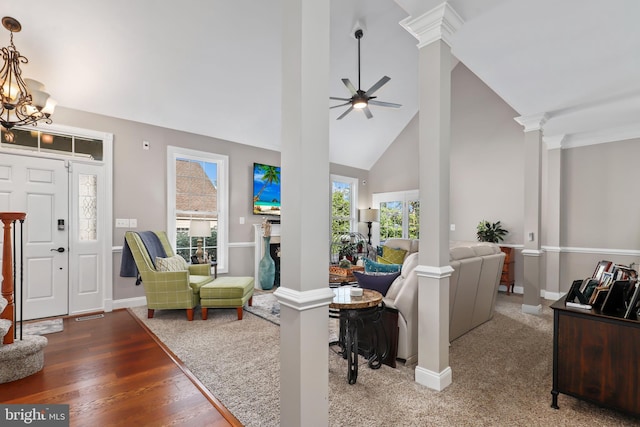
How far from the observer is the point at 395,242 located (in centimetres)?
529

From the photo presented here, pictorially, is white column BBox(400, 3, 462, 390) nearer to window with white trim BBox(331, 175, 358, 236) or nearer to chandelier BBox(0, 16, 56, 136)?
chandelier BBox(0, 16, 56, 136)

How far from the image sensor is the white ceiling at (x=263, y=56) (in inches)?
95.7

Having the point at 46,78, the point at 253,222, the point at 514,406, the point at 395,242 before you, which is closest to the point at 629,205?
the point at 395,242

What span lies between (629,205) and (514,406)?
15.0 feet

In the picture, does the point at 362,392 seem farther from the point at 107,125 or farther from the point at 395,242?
the point at 107,125

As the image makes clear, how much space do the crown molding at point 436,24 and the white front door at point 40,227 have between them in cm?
438

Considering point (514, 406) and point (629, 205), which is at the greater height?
point (629, 205)

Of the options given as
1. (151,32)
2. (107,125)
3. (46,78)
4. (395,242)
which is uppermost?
(151,32)

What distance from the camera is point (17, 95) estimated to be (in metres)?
2.90

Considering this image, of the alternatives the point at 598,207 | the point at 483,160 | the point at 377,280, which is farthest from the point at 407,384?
the point at 483,160

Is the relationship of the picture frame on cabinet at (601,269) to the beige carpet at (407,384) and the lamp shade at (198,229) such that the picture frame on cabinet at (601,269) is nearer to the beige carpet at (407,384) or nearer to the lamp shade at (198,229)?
the beige carpet at (407,384)

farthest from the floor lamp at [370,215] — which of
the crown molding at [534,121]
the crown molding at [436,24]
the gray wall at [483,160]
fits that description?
the crown molding at [436,24]

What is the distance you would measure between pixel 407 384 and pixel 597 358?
1200 millimetres

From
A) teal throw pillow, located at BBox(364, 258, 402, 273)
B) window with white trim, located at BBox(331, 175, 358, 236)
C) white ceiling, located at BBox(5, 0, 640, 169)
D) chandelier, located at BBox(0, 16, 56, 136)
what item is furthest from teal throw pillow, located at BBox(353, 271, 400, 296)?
window with white trim, located at BBox(331, 175, 358, 236)
